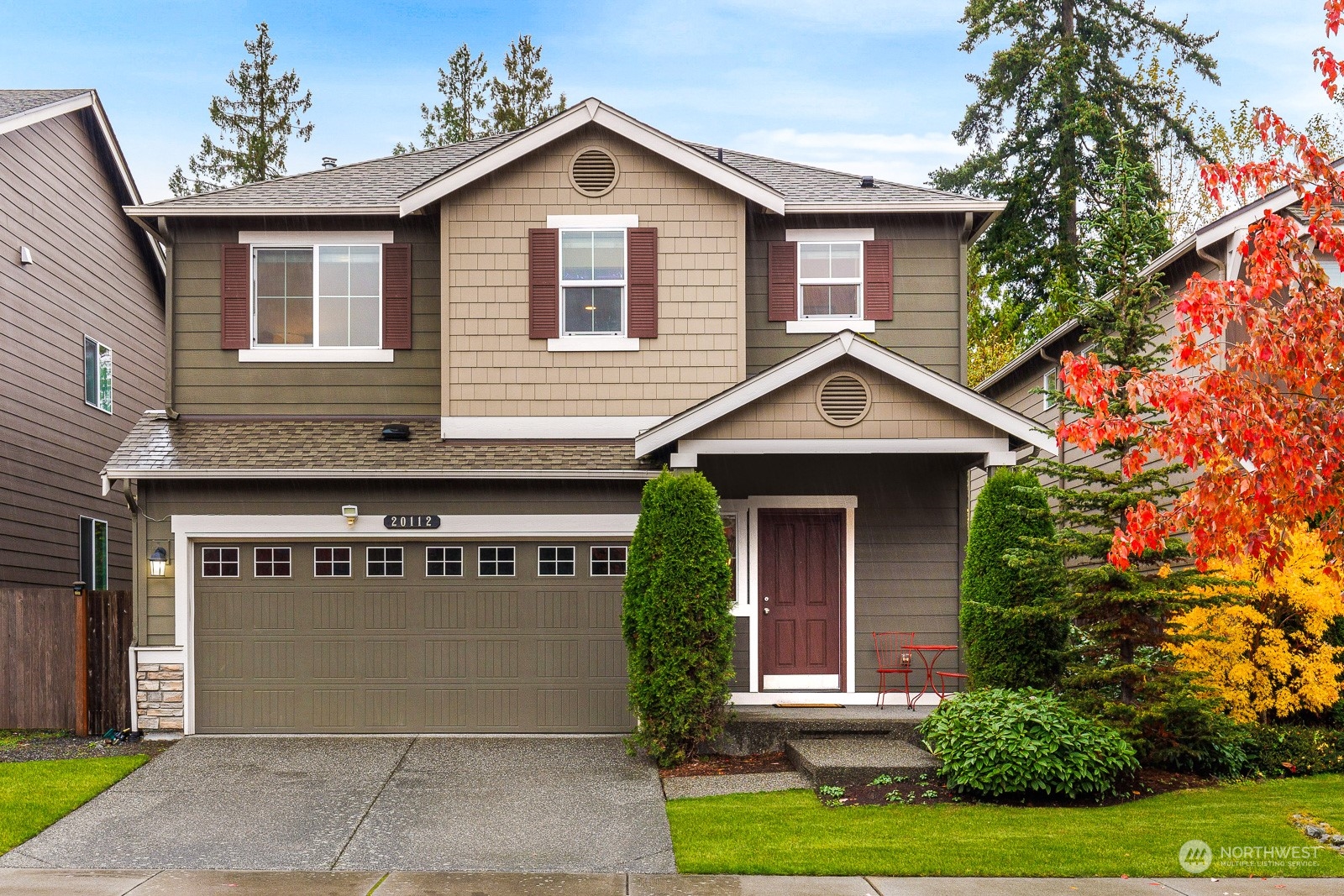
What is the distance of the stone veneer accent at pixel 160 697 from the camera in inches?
463

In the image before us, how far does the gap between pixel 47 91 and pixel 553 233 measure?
29.4 feet

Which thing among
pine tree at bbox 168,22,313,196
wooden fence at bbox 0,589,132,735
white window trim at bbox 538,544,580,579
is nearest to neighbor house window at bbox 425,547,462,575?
white window trim at bbox 538,544,580,579

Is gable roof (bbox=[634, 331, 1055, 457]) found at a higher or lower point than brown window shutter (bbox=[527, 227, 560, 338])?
lower

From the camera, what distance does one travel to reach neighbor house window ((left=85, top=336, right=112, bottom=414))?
17.0 m

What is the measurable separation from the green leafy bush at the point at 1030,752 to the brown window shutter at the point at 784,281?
5122mm

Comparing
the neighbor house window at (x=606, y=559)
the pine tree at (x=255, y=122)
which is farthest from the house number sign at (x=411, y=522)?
the pine tree at (x=255, y=122)

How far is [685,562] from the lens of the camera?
10453mm

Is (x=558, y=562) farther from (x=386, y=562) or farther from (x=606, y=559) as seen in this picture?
(x=386, y=562)

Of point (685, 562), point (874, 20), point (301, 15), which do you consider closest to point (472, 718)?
point (685, 562)

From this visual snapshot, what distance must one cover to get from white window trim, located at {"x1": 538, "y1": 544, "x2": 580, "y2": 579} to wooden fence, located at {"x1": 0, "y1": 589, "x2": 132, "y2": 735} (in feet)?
14.1

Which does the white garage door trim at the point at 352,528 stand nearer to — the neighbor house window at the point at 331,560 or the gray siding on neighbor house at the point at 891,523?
the neighbor house window at the point at 331,560

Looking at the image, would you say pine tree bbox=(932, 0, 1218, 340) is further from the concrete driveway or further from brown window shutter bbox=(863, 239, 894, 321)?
the concrete driveway

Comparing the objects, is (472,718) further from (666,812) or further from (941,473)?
(941,473)

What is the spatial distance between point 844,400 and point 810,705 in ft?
10.7
